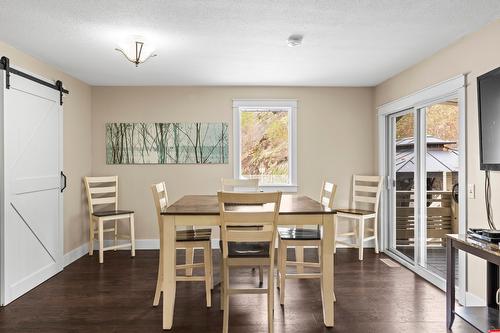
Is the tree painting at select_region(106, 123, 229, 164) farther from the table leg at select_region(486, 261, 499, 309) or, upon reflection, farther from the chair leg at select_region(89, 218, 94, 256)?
the table leg at select_region(486, 261, 499, 309)

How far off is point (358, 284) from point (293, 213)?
154 centimetres

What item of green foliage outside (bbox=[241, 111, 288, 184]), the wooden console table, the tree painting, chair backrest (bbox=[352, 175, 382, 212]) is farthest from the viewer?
green foliage outside (bbox=[241, 111, 288, 184])

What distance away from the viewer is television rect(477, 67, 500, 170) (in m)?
2.86

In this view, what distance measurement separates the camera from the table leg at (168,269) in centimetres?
294

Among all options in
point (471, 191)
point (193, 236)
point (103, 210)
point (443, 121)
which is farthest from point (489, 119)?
point (103, 210)

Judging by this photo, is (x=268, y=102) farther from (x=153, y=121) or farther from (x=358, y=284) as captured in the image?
(x=358, y=284)

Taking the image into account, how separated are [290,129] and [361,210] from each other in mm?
1514

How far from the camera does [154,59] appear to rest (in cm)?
423

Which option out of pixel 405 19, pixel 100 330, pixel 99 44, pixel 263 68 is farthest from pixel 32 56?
pixel 405 19

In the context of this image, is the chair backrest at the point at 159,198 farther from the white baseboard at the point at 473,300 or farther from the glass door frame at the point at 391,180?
the glass door frame at the point at 391,180

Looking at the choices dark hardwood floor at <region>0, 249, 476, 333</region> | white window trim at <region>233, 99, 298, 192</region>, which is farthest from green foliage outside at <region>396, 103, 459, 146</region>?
white window trim at <region>233, 99, 298, 192</region>

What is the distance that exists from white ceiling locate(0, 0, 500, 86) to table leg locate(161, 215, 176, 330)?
1.55 m

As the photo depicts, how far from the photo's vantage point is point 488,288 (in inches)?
113

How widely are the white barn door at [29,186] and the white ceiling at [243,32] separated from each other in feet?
1.53
